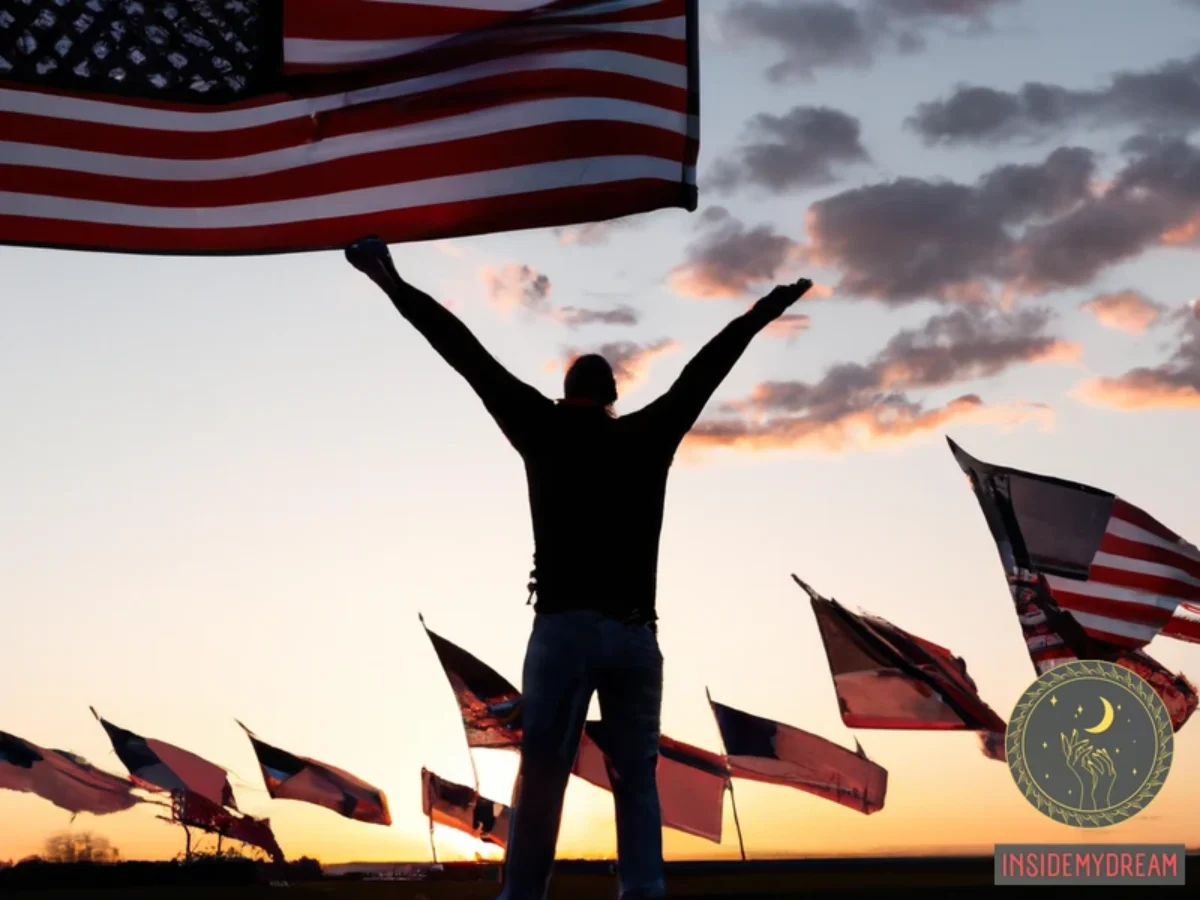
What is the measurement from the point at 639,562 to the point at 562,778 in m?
0.72

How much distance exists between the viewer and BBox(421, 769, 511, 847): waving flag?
55125 mm

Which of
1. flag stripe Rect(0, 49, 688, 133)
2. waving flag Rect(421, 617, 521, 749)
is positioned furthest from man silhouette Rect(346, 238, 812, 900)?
waving flag Rect(421, 617, 521, 749)

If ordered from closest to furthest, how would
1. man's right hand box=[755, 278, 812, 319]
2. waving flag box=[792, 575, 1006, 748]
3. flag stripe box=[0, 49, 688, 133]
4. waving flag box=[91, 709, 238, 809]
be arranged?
1. man's right hand box=[755, 278, 812, 319]
2. flag stripe box=[0, 49, 688, 133]
3. waving flag box=[792, 575, 1006, 748]
4. waving flag box=[91, 709, 238, 809]

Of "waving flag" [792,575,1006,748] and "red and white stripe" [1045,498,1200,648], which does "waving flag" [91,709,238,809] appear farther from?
"red and white stripe" [1045,498,1200,648]

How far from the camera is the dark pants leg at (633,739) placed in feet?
17.0

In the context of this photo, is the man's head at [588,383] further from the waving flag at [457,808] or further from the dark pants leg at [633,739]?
the waving flag at [457,808]

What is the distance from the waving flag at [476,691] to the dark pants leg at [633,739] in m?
32.4

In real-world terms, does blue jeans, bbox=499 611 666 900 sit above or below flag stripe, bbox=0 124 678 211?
below

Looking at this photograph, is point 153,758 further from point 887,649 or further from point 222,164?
point 222,164

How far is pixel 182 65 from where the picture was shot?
7.02 metres

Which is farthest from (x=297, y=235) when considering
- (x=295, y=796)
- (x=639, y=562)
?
(x=295, y=796)

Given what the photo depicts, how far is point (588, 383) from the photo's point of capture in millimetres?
5469

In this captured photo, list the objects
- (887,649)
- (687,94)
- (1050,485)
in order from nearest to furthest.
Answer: (687,94) → (1050,485) → (887,649)

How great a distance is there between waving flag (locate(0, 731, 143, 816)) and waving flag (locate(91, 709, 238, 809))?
159 cm
